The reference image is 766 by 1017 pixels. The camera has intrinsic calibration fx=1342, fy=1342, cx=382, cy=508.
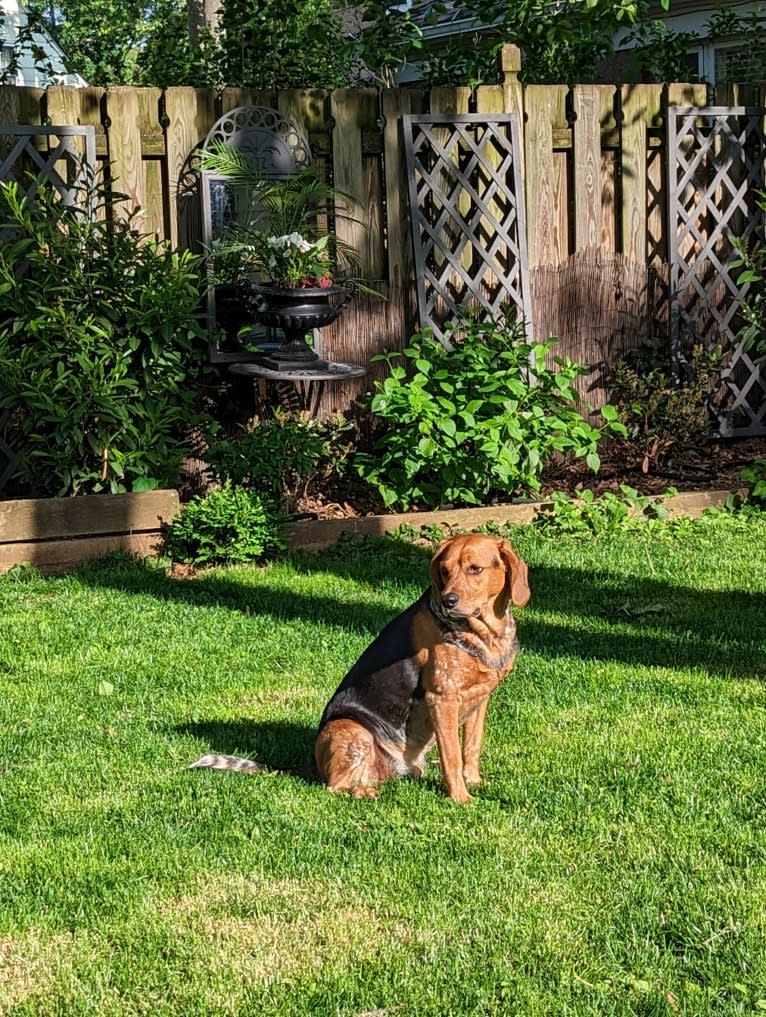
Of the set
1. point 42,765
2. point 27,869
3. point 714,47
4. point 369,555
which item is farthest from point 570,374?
point 714,47

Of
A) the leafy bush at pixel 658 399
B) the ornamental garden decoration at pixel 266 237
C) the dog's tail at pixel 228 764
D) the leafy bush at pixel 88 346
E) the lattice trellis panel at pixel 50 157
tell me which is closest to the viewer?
the dog's tail at pixel 228 764

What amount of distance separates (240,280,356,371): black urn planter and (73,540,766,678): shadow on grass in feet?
4.12

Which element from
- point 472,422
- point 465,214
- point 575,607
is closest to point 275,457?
point 472,422

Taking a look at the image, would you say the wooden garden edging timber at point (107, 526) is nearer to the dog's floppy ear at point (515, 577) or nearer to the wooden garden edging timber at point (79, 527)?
the wooden garden edging timber at point (79, 527)

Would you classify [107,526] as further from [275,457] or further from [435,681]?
[435,681]

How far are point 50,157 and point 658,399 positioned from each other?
4.12 meters

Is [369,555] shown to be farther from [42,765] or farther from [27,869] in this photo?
[27,869]

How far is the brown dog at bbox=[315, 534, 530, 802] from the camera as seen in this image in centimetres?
392

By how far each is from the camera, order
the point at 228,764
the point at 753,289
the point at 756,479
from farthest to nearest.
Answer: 1. the point at 753,289
2. the point at 756,479
3. the point at 228,764

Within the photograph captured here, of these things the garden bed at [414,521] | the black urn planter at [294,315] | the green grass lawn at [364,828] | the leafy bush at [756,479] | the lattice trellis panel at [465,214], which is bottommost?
the green grass lawn at [364,828]

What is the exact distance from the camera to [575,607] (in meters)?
6.36

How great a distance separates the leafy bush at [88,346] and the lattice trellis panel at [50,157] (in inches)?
5.7

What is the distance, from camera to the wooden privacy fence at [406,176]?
8.07 metres

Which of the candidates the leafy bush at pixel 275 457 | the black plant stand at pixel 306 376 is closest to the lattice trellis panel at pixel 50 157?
the black plant stand at pixel 306 376
